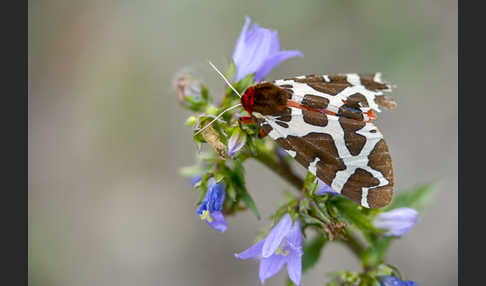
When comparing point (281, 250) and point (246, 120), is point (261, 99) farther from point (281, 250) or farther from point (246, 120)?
point (281, 250)

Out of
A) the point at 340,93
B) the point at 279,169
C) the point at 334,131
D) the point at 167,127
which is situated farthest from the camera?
the point at 167,127

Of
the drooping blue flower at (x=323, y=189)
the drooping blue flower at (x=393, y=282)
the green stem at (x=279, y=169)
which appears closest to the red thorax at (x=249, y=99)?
the green stem at (x=279, y=169)

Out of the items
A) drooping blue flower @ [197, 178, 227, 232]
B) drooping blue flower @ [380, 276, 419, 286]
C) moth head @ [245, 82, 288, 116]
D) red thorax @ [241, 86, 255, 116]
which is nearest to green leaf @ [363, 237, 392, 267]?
drooping blue flower @ [380, 276, 419, 286]

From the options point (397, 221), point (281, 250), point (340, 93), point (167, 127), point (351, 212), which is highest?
point (340, 93)

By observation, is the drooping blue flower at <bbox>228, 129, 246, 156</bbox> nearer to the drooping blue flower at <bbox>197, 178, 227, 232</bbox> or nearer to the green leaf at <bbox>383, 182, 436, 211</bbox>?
the drooping blue flower at <bbox>197, 178, 227, 232</bbox>

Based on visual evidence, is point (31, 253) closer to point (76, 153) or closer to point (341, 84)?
point (76, 153)

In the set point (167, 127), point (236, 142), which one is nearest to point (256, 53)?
point (236, 142)

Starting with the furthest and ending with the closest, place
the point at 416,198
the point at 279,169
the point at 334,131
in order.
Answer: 1. the point at 416,198
2. the point at 279,169
3. the point at 334,131
